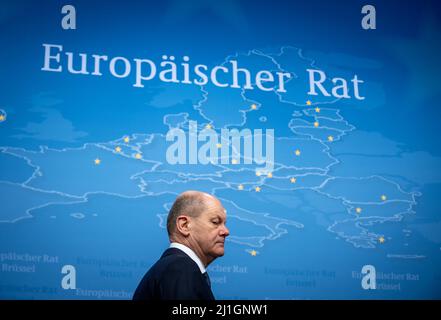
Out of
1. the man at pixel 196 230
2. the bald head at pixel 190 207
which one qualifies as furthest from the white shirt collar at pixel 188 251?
the bald head at pixel 190 207

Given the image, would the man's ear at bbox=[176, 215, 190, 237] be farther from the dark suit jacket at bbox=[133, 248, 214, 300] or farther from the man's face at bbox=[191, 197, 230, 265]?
the dark suit jacket at bbox=[133, 248, 214, 300]

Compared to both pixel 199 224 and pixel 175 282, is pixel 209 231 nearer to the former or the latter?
pixel 199 224

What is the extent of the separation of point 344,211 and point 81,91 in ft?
5.60

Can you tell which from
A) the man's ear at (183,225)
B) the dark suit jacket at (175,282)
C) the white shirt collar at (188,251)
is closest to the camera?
the dark suit jacket at (175,282)

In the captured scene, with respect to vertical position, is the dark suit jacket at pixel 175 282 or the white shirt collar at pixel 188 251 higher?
the white shirt collar at pixel 188 251

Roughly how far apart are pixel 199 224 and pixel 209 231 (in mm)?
50

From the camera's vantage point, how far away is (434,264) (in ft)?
13.9

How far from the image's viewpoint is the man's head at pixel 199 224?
2.76 m

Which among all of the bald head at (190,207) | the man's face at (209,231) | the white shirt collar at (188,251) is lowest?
the white shirt collar at (188,251)

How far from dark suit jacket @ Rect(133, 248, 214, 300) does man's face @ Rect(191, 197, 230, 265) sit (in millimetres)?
317

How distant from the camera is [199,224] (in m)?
2.79

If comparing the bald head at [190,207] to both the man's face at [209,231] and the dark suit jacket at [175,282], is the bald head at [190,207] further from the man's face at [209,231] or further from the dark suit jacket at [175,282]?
the dark suit jacket at [175,282]

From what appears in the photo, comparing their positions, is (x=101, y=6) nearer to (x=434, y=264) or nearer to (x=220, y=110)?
(x=220, y=110)

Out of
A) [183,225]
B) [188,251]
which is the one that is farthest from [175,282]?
[183,225]
